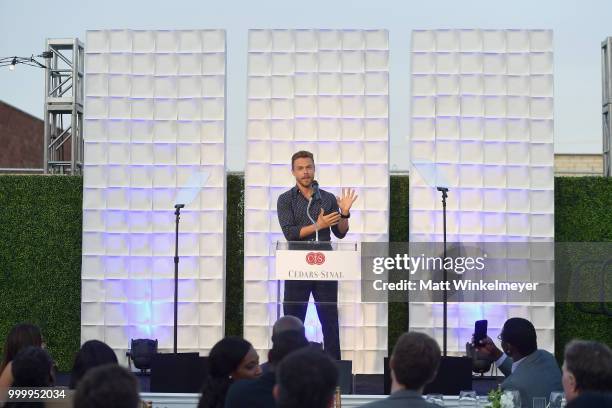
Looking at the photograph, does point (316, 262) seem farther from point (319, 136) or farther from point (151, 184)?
point (151, 184)

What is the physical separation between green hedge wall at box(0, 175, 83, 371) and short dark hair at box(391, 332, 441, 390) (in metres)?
6.22

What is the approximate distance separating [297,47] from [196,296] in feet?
7.40

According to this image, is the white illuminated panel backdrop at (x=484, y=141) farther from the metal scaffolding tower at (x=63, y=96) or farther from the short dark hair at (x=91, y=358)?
the short dark hair at (x=91, y=358)

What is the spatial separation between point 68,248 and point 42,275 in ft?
1.06

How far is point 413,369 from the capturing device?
2596mm

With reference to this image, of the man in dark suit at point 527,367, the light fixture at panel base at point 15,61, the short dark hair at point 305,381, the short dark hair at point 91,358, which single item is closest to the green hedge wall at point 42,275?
the light fixture at panel base at point 15,61

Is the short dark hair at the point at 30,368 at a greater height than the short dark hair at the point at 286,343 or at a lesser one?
lesser

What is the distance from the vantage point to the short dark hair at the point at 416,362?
259 centimetres

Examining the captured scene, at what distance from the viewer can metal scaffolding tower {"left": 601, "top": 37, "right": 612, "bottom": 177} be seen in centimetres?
836

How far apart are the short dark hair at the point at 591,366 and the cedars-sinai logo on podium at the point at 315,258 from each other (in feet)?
11.5
